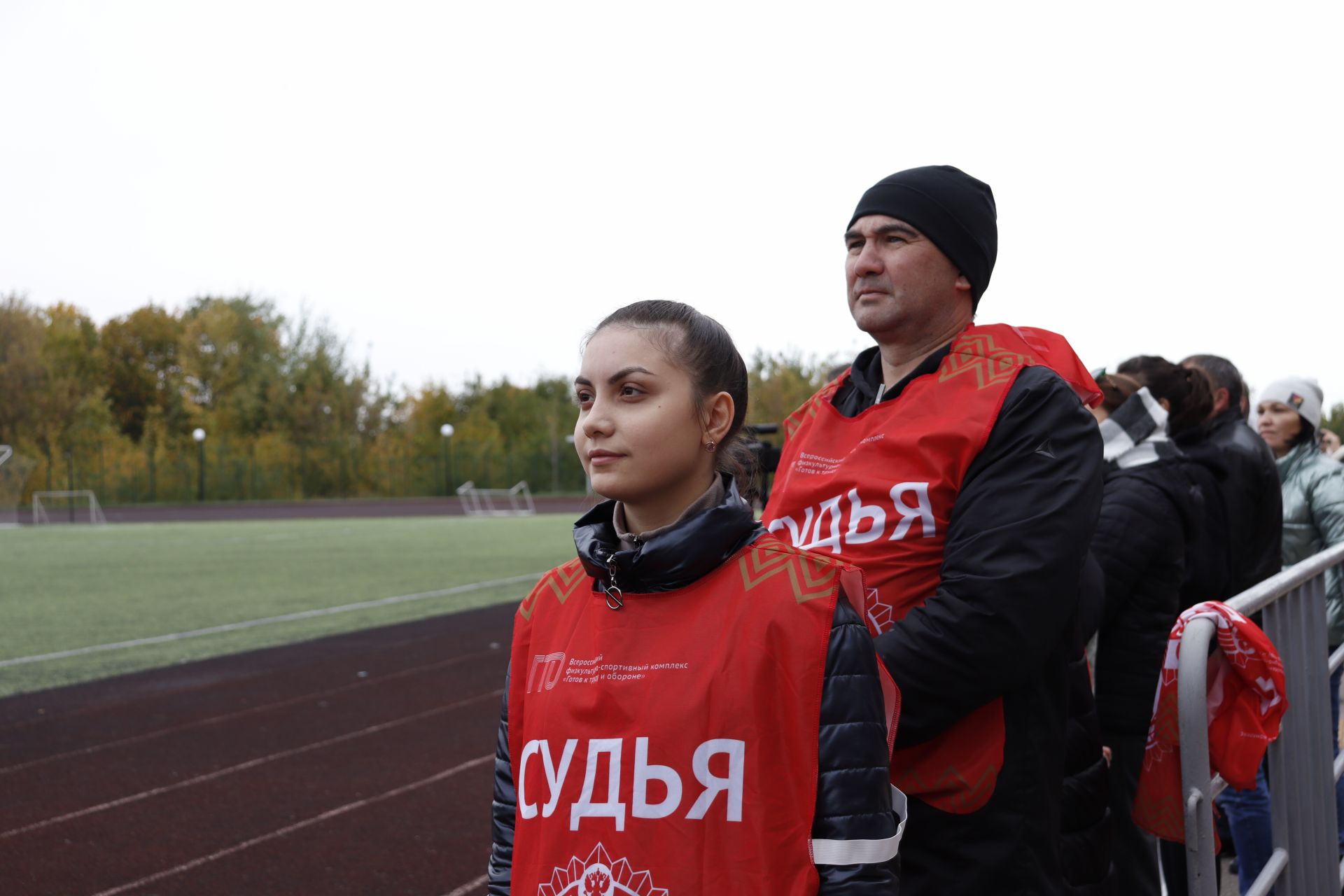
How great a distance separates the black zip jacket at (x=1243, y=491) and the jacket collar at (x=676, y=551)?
291 cm

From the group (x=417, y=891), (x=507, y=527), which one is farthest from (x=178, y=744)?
(x=507, y=527)

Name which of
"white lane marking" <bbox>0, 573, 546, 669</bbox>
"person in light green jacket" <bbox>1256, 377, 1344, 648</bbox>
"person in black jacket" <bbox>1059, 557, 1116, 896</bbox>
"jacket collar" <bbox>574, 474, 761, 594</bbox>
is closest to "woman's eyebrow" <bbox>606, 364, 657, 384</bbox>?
"jacket collar" <bbox>574, 474, 761, 594</bbox>

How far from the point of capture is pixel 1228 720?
90.2 inches

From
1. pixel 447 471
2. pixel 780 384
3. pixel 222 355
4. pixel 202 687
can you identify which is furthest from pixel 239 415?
pixel 202 687

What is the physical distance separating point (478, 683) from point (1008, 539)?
686 centimetres

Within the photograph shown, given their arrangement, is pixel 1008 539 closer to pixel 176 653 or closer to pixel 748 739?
pixel 748 739

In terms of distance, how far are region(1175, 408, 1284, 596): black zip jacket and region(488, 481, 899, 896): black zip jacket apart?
289 cm

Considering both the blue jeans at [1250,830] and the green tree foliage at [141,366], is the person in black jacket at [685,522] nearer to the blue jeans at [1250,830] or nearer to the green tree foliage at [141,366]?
the blue jeans at [1250,830]

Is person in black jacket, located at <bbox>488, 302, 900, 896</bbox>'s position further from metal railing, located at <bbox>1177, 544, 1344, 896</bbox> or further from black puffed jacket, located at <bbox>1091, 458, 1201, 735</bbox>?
black puffed jacket, located at <bbox>1091, 458, 1201, 735</bbox>

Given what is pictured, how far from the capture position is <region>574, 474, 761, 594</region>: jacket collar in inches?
62.0

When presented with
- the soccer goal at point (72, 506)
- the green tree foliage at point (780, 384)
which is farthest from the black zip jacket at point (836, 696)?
the soccer goal at point (72, 506)

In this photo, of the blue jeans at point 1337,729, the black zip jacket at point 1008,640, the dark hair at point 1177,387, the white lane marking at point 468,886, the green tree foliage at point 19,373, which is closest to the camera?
the black zip jacket at point 1008,640

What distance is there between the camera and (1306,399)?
5070 mm

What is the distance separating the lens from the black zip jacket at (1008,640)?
185 centimetres
